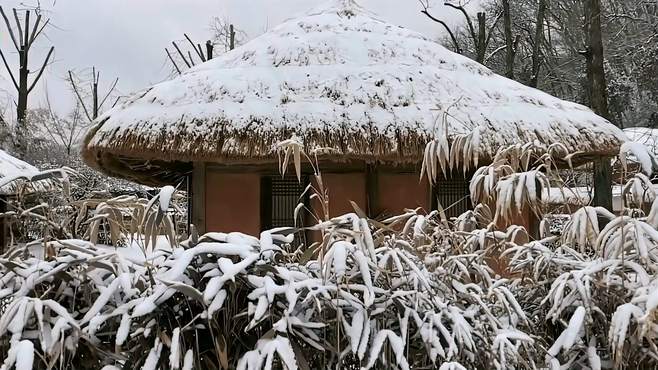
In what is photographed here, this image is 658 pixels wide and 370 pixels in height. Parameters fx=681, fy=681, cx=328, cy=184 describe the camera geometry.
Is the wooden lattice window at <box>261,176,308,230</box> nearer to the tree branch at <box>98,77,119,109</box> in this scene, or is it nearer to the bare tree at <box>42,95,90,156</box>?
the tree branch at <box>98,77,119,109</box>

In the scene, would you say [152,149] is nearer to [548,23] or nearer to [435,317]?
[435,317]

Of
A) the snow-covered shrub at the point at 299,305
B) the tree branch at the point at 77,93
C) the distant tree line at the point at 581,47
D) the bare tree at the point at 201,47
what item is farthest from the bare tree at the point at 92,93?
the snow-covered shrub at the point at 299,305

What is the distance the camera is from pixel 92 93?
2419 cm

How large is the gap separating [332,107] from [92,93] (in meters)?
20.5

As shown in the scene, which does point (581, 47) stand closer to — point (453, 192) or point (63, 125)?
point (453, 192)

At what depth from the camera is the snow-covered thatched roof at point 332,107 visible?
5.50 metres

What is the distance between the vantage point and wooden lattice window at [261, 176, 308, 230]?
19.8 feet

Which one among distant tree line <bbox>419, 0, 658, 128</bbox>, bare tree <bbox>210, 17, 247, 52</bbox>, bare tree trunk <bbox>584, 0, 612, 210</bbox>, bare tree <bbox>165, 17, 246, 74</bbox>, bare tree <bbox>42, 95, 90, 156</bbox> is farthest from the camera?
bare tree <bbox>42, 95, 90, 156</bbox>

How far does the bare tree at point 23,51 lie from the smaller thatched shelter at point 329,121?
11328 millimetres

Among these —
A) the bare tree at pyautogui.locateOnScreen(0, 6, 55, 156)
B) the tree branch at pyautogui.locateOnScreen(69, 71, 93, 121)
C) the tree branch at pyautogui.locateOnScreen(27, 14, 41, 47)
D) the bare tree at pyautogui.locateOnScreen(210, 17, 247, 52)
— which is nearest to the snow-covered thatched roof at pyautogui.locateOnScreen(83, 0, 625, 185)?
the bare tree at pyautogui.locateOnScreen(0, 6, 55, 156)

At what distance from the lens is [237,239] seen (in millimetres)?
1779

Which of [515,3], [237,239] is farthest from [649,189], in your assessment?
[515,3]

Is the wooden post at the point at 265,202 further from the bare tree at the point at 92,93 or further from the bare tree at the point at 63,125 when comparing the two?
the bare tree at the point at 63,125

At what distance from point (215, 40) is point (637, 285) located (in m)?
21.5
